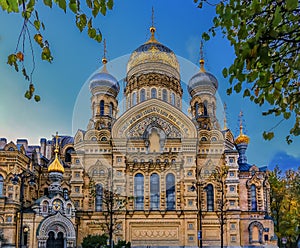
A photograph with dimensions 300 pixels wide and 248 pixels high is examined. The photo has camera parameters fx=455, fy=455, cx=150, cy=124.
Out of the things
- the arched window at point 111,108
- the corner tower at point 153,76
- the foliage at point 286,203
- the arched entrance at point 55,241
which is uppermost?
the corner tower at point 153,76

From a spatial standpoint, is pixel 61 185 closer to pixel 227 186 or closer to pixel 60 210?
pixel 60 210

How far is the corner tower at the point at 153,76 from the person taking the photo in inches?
1335

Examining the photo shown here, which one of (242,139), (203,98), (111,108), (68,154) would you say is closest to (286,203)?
(242,139)

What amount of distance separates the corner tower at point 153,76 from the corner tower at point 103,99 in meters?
1.44

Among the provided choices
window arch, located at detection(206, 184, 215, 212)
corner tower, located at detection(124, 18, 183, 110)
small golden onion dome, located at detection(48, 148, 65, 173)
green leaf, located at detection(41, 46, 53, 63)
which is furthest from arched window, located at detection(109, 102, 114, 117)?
green leaf, located at detection(41, 46, 53, 63)

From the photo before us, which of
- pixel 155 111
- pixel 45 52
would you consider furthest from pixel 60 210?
pixel 45 52

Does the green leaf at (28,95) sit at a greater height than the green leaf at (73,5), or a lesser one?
lesser

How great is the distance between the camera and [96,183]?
95.8ft

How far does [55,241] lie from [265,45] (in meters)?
23.8

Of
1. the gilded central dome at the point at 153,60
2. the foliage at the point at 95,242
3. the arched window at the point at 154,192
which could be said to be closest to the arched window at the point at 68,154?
the gilded central dome at the point at 153,60

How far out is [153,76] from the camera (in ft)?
112

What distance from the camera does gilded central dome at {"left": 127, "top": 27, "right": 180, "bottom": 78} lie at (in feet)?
113

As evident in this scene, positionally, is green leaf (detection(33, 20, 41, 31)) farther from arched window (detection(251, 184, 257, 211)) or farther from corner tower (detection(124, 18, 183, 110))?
Result: corner tower (detection(124, 18, 183, 110))

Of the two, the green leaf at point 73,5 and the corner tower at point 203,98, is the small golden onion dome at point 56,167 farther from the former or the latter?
the green leaf at point 73,5
